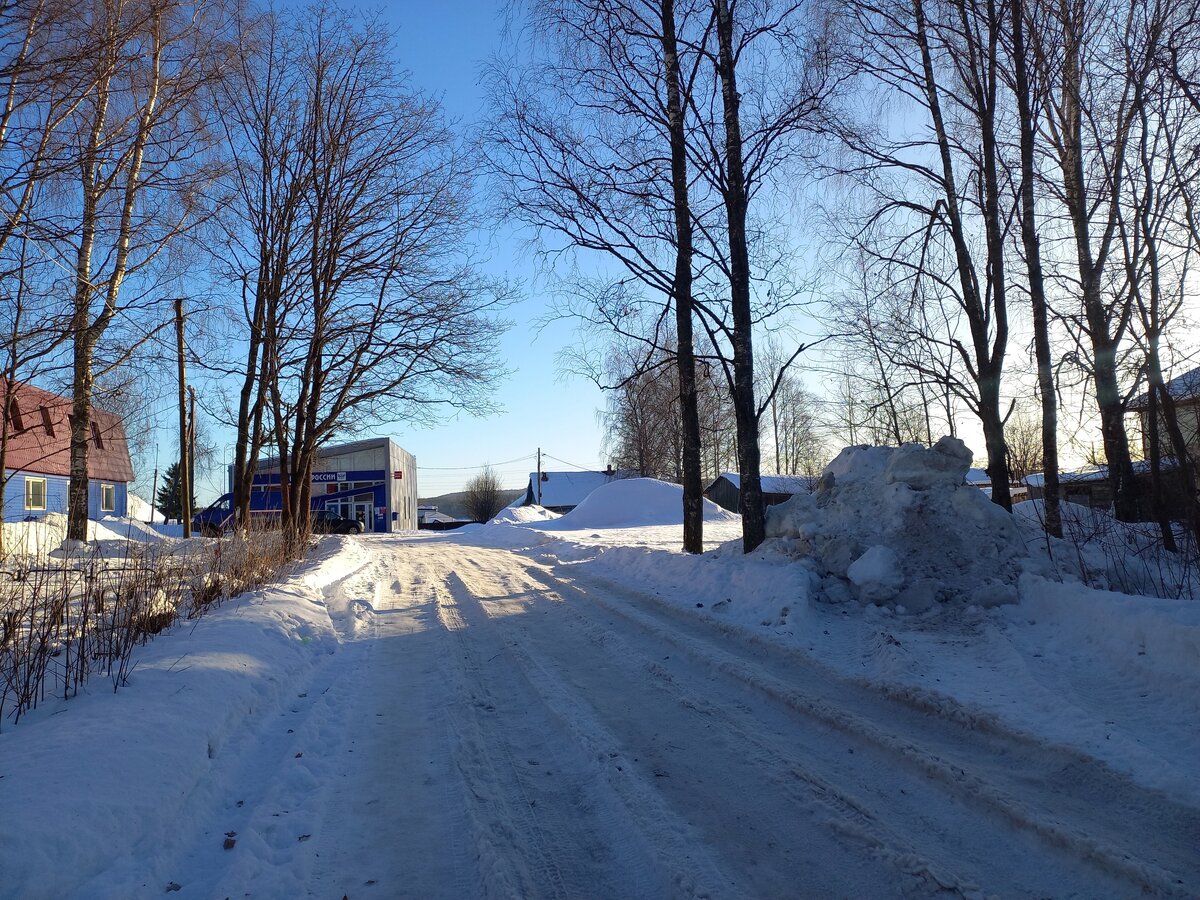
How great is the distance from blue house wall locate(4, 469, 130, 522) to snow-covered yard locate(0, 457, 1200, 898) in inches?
978

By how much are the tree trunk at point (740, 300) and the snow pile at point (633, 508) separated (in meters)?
22.0

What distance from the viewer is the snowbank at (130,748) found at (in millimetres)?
2945

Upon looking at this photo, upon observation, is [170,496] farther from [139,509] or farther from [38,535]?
[38,535]

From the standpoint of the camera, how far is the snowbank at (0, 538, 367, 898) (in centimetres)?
295

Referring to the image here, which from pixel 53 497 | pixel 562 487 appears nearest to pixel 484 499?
pixel 562 487

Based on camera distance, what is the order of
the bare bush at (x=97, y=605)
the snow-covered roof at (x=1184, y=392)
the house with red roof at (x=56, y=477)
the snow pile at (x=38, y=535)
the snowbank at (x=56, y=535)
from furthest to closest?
1. the house with red roof at (x=56, y=477)
2. the snow-covered roof at (x=1184, y=392)
3. the snowbank at (x=56, y=535)
4. the snow pile at (x=38, y=535)
5. the bare bush at (x=97, y=605)

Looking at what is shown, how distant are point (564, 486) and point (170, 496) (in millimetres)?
38569

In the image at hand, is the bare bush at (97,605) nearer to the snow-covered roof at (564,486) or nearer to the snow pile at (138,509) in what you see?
the snow pile at (138,509)

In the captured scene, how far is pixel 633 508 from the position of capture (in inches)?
1396

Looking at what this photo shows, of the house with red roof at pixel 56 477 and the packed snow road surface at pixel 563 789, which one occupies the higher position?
the house with red roof at pixel 56 477

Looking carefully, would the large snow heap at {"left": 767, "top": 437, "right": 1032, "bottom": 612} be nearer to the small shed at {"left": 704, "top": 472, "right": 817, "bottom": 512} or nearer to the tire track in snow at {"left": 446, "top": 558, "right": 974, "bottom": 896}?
the tire track in snow at {"left": 446, "top": 558, "right": 974, "bottom": 896}

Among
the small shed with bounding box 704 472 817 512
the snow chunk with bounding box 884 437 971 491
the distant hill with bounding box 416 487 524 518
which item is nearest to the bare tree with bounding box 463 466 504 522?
the distant hill with bounding box 416 487 524 518

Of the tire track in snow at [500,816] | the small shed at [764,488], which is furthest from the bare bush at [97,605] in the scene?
the small shed at [764,488]

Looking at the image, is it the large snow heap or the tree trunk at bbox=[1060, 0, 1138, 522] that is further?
the tree trunk at bbox=[1060, 0, 1138, 522]
